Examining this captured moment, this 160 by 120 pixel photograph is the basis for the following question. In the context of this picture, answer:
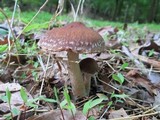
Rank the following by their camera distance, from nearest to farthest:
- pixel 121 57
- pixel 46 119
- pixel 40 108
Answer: pixel 46 119 < pixel 40 108 < pixel 121 57

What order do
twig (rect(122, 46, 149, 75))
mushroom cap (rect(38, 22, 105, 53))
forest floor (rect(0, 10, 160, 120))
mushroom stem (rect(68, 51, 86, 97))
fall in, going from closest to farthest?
forest floor (rect(0, 10, 160, 120)) → mushroom cap (rect(38, 22, 105, 53)) → mushroom stem (rect(68, 51, 86, 97)) → twig (rect(122, 46, 149, 75))

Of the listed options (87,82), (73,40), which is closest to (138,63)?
(87,82)

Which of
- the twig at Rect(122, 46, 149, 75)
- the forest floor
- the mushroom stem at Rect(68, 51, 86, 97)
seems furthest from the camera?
the twig at Rect(122, 46, 149, 75)

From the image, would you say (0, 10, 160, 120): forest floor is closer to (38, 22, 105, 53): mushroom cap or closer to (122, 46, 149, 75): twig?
(122, 46, 149, 75): twig

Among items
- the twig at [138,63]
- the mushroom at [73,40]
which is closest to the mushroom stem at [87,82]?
the mushroom at [73,40]

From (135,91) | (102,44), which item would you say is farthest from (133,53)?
(102,44)

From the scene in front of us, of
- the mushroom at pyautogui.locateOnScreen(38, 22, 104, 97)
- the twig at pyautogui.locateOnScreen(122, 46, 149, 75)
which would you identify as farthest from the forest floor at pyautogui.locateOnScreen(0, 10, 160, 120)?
the mushroom at pyautogui.locateOnScreen(38, 22, 104, 97)

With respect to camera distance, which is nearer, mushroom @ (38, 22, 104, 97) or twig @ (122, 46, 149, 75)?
mushroom @ (38, 22, 104, 97)

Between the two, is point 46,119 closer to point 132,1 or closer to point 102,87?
point 102,87
